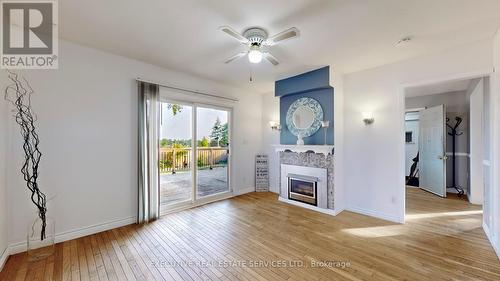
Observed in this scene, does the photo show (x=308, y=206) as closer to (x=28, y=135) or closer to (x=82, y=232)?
(x=82, y=232)

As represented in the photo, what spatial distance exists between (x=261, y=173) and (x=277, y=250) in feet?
9.41

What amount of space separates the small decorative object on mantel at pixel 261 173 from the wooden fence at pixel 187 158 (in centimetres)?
95

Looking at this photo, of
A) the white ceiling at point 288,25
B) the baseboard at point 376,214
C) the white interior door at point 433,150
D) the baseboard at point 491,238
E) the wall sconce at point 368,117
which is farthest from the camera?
the white interior door at point 433,150

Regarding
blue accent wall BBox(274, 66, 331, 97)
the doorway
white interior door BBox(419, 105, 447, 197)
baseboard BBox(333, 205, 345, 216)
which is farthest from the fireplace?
white interior door BBox(419, 105, 447, 197)

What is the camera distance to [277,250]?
2484mm

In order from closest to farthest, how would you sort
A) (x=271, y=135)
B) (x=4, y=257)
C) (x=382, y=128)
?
(x=4, y=257) → (x=382, y=128) → (x=271, y=135)

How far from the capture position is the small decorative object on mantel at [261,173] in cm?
530

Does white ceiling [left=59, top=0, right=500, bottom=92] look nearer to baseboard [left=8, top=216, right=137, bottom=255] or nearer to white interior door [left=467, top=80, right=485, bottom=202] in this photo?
white interior door [left=467, top=80, right=485, bottom=202]

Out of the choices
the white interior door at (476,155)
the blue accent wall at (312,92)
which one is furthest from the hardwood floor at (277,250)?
the blue accent wall at (312,92)

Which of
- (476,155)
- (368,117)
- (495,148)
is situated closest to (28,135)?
(368,117)

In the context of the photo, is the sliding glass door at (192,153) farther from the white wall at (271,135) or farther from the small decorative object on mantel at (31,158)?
the small decorative object on mantel at (31,158)

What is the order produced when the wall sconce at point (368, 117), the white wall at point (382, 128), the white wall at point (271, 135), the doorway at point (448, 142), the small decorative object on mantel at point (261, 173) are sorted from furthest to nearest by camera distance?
the small decorative object on mantel at point (261, 173) < the white wall at point (271, 135) < the doorway at point (448, 142) < the wall sconce at point (368, 117) < the white wall at point (382, 128)

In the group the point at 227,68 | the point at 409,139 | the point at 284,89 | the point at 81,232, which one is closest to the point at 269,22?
the point at 227,68

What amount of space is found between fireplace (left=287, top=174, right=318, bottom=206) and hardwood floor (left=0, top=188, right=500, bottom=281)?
53cm
